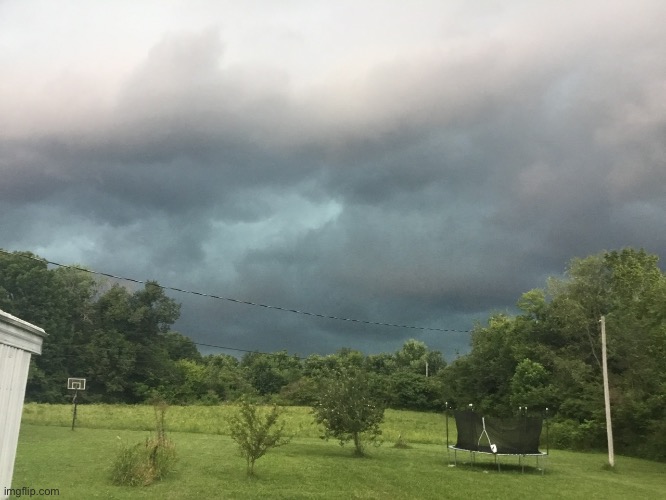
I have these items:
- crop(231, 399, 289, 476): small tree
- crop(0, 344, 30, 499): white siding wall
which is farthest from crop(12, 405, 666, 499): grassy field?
crop(0, 344, 30, 499): white siding wall

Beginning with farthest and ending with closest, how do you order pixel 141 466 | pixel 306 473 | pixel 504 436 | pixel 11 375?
pixel 504 436, pixel 306 473, pixel 141 466, pixel 11 375

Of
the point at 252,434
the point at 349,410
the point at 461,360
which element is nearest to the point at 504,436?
the point at 349,410

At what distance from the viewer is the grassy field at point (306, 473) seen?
14188mm

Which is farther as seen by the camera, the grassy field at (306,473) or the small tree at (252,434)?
the small tree at (252,434)

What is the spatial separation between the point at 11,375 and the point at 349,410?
54.2ft

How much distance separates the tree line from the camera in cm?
3541

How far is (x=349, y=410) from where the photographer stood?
22453 millimetres

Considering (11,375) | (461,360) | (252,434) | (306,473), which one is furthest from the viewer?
(461,360)

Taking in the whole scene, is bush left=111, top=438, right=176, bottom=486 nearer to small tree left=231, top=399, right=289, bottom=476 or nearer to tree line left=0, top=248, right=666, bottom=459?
small tree left=231, top=399, right=289, bottom=476

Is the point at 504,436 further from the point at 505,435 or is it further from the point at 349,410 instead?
the point at 349,410

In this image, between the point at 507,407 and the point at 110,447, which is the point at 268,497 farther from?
the point at 507,407

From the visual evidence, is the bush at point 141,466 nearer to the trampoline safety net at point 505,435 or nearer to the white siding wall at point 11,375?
the white siding wall at point 11,375

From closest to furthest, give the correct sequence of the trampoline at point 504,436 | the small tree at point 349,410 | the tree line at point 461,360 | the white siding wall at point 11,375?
1. the white siding wall at point 11,375
2. the trampoline at point 504,436
3. the small tree at point 349,410
4. the tree line at point 461,360

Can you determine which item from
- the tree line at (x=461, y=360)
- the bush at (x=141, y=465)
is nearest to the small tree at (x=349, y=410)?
the tree line at (x=461, y=360)
